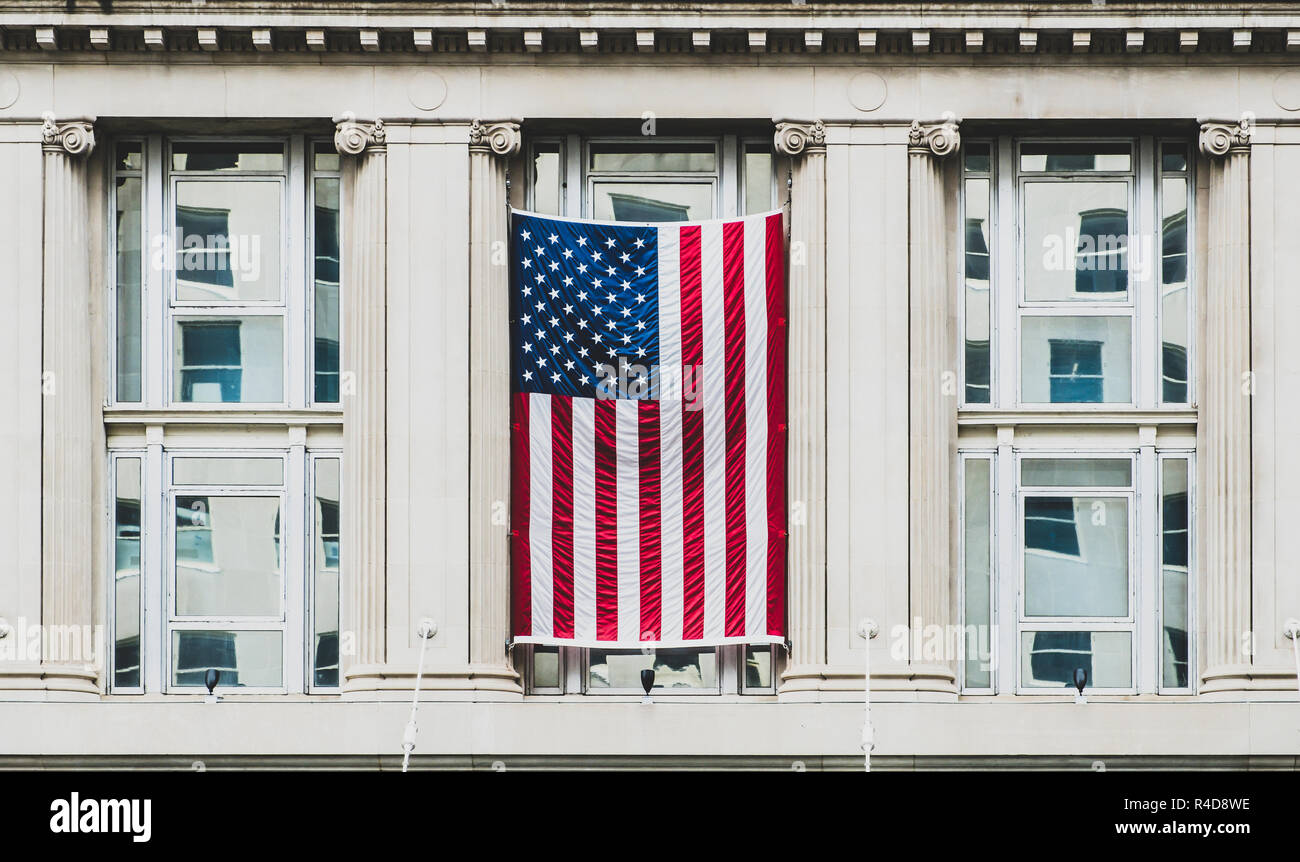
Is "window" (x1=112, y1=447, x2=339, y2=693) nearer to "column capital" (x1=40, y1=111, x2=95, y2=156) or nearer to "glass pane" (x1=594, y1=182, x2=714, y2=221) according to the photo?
"column capital" (x1=40, y1=111, x2=95, y2=156)

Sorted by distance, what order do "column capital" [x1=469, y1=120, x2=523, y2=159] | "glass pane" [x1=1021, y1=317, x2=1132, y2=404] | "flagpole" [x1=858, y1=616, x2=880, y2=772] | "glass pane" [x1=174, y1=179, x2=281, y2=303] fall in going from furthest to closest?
"glass pane" [x1=174, y1=179, x2=281, y2=303] < "glass pane" [x1=1021, y1=317, x2=1132, y2=404] < "column capital" [x1=469, y1=120, x2=523, y2=159] < "flagpole" [x1=858, y1=616, x2=880, y2=772]

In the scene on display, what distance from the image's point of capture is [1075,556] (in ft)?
90.6

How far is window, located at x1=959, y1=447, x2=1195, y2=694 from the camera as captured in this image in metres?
27.4

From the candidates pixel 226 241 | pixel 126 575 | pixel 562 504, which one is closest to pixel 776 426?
pixel 562 504

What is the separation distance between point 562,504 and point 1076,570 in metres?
6.41

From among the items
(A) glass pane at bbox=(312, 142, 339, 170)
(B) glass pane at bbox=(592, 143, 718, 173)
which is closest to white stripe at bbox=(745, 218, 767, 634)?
(B) glass pane at bbox=(592, 143, 718, 173)

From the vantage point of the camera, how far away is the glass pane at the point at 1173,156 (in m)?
28.2

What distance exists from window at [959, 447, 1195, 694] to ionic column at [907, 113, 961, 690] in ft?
1.87

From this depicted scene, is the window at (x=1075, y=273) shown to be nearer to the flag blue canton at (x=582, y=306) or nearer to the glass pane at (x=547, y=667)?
the flag blue canton at (x=582, y=306)

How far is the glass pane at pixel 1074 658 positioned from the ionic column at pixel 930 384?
112 centimetres

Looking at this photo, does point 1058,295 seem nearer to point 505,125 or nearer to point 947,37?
point 947,37

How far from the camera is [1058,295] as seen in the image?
2795 cm

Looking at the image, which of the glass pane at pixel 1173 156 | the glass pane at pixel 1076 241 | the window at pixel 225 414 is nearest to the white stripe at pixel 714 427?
the glass pane at pixel 1076 241
